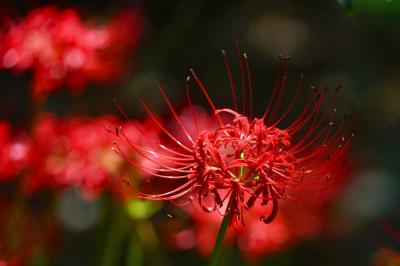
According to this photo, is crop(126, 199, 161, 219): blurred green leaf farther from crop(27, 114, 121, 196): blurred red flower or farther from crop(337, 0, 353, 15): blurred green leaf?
crop(337, 0, 353, 15): blurred green leaf

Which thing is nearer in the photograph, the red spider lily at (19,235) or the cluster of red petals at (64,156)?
the red spider lily at (19,235)

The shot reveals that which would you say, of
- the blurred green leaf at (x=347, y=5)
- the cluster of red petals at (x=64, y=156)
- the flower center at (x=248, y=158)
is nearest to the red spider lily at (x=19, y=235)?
the cluster of red petals at (x=64, y=156)

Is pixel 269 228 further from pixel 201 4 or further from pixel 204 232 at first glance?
pixel 201 4

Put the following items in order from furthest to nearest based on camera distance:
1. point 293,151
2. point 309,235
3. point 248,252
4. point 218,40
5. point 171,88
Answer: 1. point 218,40
2. point 171,88
3. point 309,235
4. point 248,252
5. point 293,151

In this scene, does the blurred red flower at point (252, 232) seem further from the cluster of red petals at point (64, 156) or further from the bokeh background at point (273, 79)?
the bokeh background at point (273, 79)

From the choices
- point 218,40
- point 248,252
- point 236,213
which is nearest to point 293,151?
point 236,213

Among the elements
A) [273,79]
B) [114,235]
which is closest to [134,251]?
[114,235]

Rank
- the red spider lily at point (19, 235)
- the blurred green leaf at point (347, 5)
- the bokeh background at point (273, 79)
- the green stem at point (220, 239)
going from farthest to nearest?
the bokeh background at point (273, 79) → the red spider lily at point (19, 235) → the blurred green leaf at point (347, 5) → the green stem at point (220, 239)

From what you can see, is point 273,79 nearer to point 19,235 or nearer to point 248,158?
point 19,235
